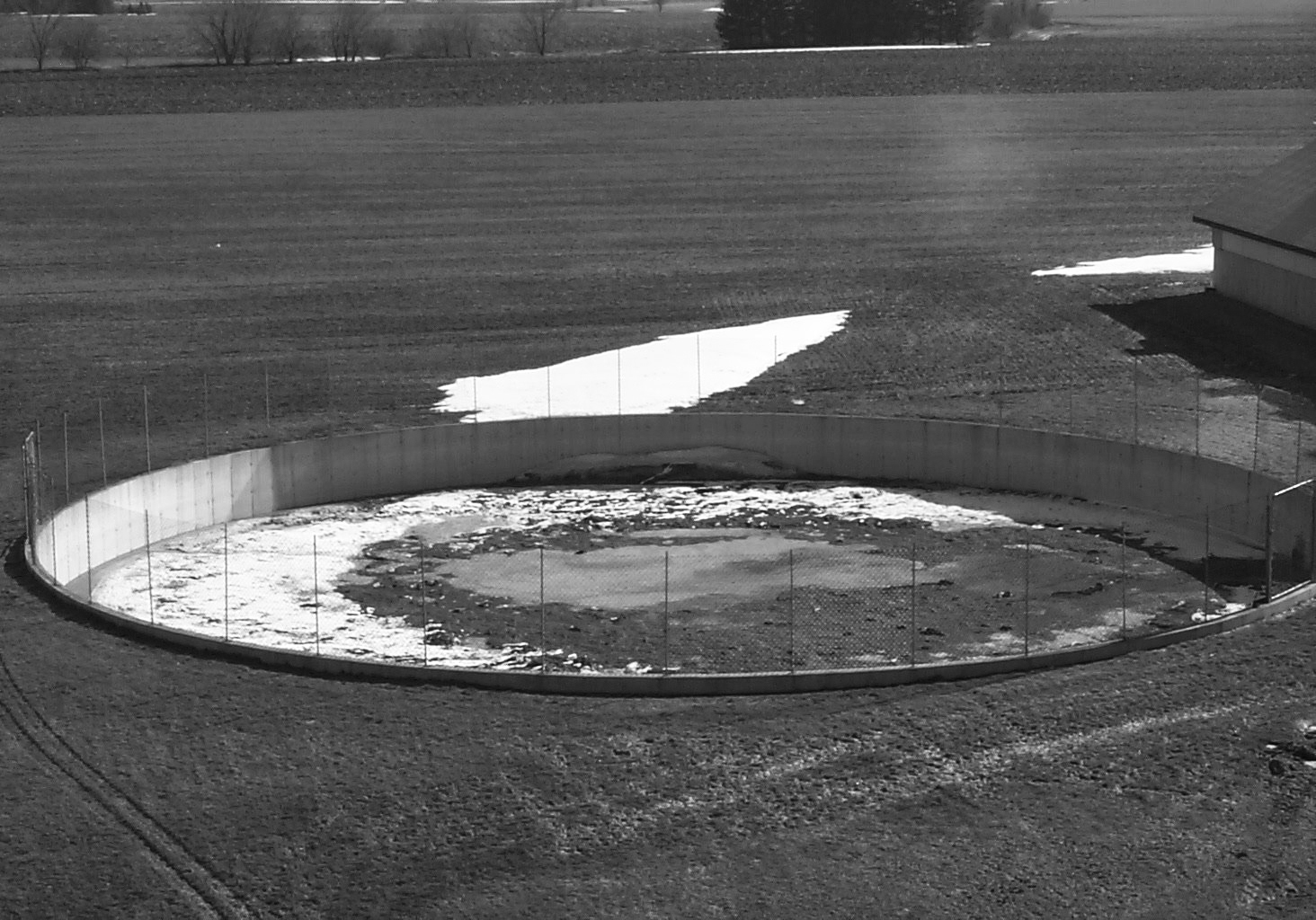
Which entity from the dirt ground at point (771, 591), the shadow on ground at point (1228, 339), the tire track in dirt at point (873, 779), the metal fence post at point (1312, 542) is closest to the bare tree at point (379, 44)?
the shadow on ground at point (1228, 339)

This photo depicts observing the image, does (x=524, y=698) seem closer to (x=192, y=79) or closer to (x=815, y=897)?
(x=815, y=897)

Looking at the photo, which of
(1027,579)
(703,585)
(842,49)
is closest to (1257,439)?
(1027,579)

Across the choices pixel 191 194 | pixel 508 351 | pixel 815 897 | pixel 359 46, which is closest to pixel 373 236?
pixel 191 194

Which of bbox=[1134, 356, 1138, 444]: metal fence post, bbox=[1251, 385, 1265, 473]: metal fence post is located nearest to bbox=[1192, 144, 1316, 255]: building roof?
bbox=[1134, 356, 1138, 444]: metal fence post

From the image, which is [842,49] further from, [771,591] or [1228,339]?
[771,591]

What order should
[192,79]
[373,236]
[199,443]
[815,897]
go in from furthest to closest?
[192,79] → [373,236] → [199,443] → [815,897]

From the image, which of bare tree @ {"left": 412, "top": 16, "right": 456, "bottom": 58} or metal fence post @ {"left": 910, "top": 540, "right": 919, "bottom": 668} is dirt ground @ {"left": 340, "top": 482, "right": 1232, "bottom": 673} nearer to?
metal fence post @ {"left": 910, "top": 540, "right": 919, "bottom": 668}

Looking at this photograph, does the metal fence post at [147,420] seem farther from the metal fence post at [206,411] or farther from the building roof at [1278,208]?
the building roof at [1278,208]
